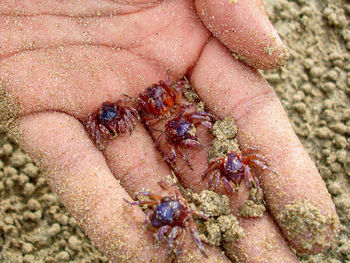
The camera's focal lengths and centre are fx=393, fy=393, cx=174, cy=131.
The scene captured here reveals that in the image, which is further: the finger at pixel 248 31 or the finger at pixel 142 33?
the finger at pixel 142 33

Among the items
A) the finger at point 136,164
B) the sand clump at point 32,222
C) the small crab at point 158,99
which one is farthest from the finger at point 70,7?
the sand clump at point 32,222

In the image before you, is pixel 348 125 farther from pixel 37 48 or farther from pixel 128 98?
pixel 37 48

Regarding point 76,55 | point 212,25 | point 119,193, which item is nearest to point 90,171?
point 119,193

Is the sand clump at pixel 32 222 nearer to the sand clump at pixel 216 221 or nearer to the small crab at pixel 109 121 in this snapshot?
the small crab at pixel 109 121

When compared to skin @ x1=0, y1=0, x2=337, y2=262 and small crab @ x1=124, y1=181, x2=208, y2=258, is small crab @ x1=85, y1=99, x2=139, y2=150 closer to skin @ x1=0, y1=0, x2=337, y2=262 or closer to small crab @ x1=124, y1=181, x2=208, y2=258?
skin @ x1=0, y1=0, x2=337, y2=262

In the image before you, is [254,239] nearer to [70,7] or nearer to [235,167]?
[235,167]

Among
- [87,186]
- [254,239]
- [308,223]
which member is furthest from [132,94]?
[308,223]

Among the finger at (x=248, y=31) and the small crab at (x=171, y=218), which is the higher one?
the finger at (x=248, y=31)

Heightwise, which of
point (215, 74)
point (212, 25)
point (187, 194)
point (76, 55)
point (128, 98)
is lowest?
point (187, 194)
